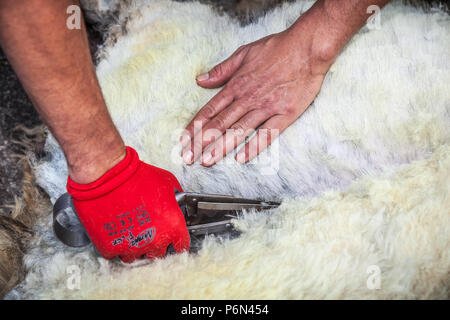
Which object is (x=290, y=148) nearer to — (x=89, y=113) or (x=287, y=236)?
(x=287, y=236)

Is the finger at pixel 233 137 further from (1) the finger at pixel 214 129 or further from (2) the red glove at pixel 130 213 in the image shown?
(2) the red glove at pixel 130 213

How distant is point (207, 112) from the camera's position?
1.07m

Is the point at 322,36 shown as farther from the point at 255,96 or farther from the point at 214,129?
the point at 214,129

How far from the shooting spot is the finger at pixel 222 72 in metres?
1.13

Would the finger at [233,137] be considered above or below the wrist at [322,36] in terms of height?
below

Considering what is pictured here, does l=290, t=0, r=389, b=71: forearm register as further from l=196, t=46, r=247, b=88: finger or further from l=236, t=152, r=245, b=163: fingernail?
l=236, t=152, r=245, b=163: fingernail

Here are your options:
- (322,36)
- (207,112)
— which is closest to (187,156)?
(207,112)

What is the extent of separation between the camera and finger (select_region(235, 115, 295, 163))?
3.19 feet

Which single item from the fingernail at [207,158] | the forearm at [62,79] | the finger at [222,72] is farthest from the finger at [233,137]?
the forearm at [62,79]

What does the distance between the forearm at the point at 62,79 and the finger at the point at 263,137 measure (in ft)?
1.05

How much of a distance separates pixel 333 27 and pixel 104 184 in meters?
0.76

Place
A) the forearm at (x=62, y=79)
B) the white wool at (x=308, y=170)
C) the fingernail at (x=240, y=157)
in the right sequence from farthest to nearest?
1. the fingernail at (x=240, y=157)
2. the white wool at (x=308, y=170)
3. the forearm at (x=62, y=79)
